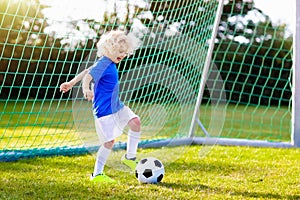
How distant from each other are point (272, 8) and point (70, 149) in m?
4.06

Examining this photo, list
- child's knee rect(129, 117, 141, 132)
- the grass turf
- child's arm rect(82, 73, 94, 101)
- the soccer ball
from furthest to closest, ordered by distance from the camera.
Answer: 1. child's knee rect(129, 117, 141, 132)
2. the soccer ball
3. child's arm rect(82, 73, 94, 101)
4. the grass turf

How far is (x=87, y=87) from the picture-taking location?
133 inches

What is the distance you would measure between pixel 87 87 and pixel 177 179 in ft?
2.79

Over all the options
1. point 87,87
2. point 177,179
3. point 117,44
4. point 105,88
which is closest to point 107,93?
point 105,88

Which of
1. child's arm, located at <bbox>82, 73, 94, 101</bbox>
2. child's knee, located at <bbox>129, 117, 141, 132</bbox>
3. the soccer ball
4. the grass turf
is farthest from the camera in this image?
child's knee, located at <bbox>129, 117, 141, 132</bbox>

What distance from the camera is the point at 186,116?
604 cm

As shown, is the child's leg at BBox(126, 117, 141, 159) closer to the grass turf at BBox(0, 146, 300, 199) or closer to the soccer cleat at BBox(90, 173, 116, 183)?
the grass turf at BBox(0, 146, 300, 199)

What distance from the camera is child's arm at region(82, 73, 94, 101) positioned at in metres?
3.32

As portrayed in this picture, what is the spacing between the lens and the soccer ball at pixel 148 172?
11.3 ft

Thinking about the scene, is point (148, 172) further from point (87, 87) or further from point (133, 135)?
point (87, 87)

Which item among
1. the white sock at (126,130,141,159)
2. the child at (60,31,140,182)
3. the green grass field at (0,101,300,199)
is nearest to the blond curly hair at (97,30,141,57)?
the child at (60,31,140,182)

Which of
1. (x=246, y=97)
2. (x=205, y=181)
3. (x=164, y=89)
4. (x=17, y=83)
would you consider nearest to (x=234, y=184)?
(x=205, y=181)

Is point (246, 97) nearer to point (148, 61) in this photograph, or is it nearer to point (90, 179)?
point (148, 61)

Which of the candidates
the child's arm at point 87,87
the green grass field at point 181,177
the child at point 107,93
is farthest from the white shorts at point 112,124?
the green grass field at point 181,177
